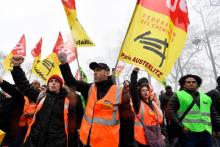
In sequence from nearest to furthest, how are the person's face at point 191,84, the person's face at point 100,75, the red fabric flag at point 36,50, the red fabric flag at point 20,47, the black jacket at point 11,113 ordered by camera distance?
the person's face at point 100,75
the black jacket at point 11,113
the person's face at point 191,84
the red fabric flag at point 20,47
the red fabric flag at point 36,50

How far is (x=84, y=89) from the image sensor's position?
4781 millimetres

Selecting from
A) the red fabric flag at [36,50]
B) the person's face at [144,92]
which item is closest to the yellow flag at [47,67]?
the red fabric flag at [36,50]

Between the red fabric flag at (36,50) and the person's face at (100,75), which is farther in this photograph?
the red fabric flag at (36,50)

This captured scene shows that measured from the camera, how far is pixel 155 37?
17.4 ft

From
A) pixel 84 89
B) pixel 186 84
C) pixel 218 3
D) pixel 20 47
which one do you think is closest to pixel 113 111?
pixel 84 89

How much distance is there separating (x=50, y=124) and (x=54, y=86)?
0.52 m

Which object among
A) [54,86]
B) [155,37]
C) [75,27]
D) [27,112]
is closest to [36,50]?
[75,27]

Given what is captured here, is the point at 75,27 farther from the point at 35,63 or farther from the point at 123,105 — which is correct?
the point at 35,63

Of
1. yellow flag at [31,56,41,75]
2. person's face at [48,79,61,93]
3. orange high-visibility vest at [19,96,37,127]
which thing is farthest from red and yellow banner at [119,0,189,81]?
yellow flag at [31,56,41,75]

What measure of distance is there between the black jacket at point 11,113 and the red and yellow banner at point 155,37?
1.65m

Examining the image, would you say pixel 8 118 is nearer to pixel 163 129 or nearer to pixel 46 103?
pixel 46 103

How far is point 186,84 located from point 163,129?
0.87 meters

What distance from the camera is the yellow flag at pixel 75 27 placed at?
21.2ft

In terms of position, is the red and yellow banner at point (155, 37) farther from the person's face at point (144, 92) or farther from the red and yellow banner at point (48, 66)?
the red and yellow banner at point (48, 66)
